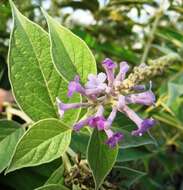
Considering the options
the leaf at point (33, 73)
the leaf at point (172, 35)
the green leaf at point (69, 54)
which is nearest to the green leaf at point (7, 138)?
the leaf at point (33, 73)

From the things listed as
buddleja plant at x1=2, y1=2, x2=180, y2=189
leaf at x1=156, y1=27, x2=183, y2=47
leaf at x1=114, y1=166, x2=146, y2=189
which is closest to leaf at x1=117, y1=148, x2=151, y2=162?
leaf at x1=114, y1=166, x2=146, y2=189

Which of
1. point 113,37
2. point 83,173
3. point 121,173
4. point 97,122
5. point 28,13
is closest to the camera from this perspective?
point 97,122

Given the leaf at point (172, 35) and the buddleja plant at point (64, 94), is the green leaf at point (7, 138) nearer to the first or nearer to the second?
the buddleja plant at point (64, 94)

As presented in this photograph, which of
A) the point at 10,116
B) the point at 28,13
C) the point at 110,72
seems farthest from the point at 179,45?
the point at 110,72

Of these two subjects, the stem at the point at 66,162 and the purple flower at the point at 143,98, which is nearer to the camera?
the purple flower at the point at 143,98

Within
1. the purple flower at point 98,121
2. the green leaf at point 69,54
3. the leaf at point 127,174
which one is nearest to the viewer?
the purple flower at point 98,121

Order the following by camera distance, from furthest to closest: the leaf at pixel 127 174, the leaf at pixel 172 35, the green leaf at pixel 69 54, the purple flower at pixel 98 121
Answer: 1. the leaf at pixel 172 35
2. the leaf at pixel 127 174
3. the green leaf at pixel 69 54
4. the purple flower at pixel 98 121

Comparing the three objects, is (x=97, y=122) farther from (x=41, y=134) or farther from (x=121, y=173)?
(x=121, y=173)
